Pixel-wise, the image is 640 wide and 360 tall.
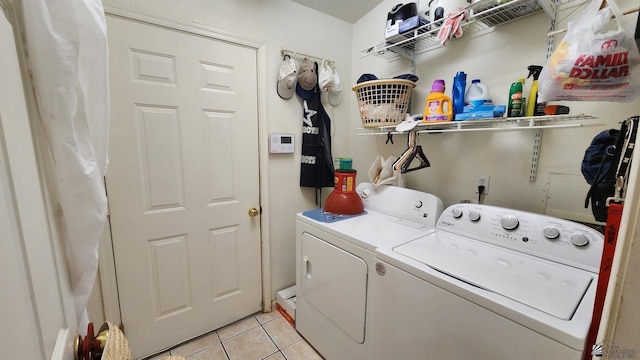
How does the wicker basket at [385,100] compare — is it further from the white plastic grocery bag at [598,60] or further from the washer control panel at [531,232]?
the white plastic grocery bag at [598,60]

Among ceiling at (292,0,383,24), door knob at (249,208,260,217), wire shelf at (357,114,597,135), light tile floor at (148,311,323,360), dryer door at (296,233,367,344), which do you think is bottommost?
light tile floor at (148,311,323,360)

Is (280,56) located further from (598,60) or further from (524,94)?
(598,60)

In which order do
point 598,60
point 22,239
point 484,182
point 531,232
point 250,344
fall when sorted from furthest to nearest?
1. point 250,344
2. point 484,182
3. point 531,232
4. point 598,60
5. point 22,239

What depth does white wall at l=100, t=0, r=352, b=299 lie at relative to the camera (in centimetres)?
169

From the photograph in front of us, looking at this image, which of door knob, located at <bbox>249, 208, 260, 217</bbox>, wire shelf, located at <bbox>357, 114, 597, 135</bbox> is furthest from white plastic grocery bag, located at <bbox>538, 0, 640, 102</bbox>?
door knob, located at <bbox>249, 208, 260, 217</bbox>

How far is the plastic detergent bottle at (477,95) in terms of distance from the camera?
1360 millimetres

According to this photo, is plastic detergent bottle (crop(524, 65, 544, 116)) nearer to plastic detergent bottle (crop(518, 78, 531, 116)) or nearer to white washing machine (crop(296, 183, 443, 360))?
plastic detergent bottle (crop(518, 78, 531, 116))

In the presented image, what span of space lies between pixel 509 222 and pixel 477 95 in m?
0.73

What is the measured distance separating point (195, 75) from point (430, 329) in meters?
1.84

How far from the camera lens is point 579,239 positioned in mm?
1000

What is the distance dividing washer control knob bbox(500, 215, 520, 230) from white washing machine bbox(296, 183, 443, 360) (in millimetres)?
350

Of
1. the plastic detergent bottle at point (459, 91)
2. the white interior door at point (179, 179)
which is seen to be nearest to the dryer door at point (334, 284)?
the white interior door at point (179, 179)

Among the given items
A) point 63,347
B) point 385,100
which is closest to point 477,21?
point 385,100

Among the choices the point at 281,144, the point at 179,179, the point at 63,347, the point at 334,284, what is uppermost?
the point at 281,144
